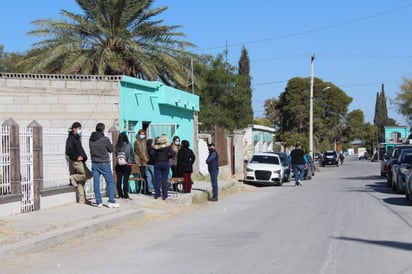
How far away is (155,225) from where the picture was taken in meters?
13.5

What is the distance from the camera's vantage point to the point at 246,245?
10.4 m

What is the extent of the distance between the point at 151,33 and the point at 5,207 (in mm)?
16010

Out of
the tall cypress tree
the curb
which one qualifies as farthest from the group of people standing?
the tall cypress tree

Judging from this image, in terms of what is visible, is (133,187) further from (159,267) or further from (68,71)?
(159,267)

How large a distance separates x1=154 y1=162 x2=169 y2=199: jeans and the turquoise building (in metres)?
2.28

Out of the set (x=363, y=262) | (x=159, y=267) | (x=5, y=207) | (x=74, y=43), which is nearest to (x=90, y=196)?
(x=5, y=207)

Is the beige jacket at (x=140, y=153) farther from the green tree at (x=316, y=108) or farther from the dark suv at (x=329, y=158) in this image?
the green tree at (x=316, y=108)

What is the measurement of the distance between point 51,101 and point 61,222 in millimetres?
7446

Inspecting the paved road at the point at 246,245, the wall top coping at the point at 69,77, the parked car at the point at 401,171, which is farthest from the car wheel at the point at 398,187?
the wall top coping at the point at 69,77

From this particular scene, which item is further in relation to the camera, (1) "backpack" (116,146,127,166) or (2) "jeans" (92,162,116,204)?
(1) "backpack" (116,146,127,166)

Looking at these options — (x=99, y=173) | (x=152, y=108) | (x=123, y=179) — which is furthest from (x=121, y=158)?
(x=152, y=108)

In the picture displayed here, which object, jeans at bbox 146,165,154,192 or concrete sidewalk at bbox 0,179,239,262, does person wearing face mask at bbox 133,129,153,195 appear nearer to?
jeans at bbox 146,165,154,192

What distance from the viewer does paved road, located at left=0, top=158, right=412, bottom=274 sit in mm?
8484

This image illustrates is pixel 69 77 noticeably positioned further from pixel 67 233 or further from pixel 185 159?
pixel 67 233
